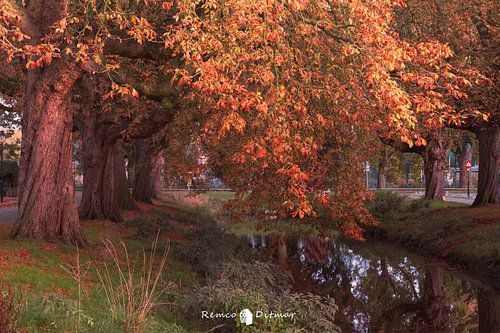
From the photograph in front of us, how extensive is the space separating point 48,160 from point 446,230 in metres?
19.3

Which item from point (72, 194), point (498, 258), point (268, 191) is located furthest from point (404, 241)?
point (72, 194)

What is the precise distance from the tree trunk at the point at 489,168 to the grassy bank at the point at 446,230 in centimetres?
120

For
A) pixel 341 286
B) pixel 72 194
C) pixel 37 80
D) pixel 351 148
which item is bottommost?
pixel 341 286

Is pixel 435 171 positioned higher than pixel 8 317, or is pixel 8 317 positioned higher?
pixel 435 171

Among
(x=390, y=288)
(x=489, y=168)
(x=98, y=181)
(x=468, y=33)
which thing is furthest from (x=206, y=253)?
(x=489, y=168)

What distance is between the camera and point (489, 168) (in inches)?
1217

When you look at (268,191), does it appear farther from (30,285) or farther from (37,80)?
(30,285)

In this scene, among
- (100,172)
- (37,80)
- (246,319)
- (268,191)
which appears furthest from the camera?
(100,172)

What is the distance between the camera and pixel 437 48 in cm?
1270

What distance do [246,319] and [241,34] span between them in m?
5.24

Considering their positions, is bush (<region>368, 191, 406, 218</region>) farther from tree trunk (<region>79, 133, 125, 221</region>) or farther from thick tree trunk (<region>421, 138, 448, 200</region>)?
tree trunk (<region>79, 133, 125, 221</region>)

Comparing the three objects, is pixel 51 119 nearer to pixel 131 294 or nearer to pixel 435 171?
pixel 131 294

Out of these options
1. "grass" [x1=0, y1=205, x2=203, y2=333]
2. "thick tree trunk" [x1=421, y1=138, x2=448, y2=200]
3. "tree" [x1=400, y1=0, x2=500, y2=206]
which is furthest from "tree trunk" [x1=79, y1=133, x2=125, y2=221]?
"thick tree trunk" [x1=421, y1=138, x2=448, y2=200]

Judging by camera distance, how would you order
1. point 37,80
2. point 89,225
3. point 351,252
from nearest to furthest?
1. point 37,80
2. point 89,225
3. point 351,252
